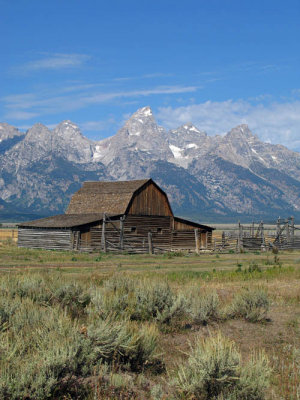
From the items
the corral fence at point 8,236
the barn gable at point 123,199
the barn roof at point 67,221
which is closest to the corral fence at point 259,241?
the barn gable at point 123,199

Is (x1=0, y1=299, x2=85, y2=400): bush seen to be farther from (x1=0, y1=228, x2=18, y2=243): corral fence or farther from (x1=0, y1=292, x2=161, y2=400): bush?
(x1=0, y1=228, x2=18, y2=243): corral fence

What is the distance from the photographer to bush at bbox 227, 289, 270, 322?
12328 mm

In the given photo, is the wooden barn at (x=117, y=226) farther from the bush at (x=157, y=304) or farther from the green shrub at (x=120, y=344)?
the green shrub at (x=120, y=344)

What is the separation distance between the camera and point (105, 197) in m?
51.3

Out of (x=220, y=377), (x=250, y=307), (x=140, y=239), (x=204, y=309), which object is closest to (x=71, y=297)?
(x=204, y=309)

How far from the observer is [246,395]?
6.42m

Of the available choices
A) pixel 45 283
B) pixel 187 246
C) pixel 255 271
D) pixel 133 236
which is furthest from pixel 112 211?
pixel 45 283

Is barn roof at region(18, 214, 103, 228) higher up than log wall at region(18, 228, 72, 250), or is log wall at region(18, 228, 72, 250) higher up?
barn roof at region(18, 214, 103, 228)

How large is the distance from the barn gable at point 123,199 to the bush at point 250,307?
3433 cm

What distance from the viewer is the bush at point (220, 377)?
21.0ft

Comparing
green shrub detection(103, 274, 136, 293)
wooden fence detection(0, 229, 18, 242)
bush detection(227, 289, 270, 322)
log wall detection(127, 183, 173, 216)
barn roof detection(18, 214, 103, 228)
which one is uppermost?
log wall detection(127, 183, 173, 216)

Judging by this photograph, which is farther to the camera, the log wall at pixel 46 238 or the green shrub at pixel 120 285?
the log wall at pixel 46 238

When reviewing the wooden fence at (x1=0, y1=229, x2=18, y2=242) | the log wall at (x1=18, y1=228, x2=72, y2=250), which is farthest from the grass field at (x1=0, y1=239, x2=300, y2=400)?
the wooden fence at (x1=0, y1=229, x2=18, y2=242)

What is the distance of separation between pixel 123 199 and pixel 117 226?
12.1ft
